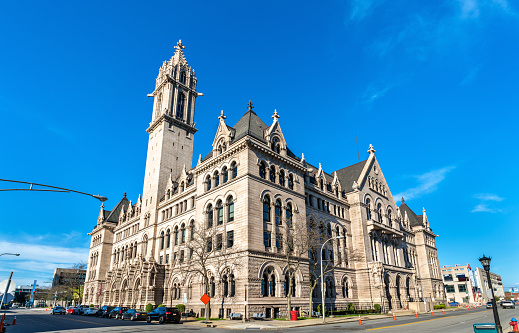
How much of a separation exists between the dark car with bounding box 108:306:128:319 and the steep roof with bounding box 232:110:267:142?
2589 cm

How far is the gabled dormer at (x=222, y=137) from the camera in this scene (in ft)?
144

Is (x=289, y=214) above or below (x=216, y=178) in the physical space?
below

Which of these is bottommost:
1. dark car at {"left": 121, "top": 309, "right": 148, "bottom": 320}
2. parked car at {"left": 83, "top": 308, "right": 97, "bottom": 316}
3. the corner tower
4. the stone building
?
parked car at {"left": 83, "top": 308, "right": 97, "bottom": 316}

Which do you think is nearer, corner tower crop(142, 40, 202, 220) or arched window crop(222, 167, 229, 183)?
arched window crop(222, 167, 229, 183)

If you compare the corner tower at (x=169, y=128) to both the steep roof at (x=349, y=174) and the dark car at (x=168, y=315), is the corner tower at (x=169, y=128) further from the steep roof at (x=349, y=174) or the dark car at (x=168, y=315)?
the steep roof at (x=349, y=174)

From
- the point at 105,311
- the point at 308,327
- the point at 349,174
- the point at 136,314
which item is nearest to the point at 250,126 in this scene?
the point at 308,327

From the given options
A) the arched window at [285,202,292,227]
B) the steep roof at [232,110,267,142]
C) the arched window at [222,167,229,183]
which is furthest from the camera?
the arched window at [222,167,229,183]

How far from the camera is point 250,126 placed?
141 feet

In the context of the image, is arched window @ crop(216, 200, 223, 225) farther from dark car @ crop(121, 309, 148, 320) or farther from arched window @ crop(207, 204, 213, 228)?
dark car @ crop(121, 309, 148, 320)

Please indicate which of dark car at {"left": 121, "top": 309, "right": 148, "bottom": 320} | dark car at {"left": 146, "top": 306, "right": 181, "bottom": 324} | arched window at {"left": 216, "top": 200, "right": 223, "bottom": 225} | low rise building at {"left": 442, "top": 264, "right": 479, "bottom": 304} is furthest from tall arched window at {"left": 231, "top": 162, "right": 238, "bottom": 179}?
low rise building at {"left": 442, "top": 264, "right": 479, "bottom": 304}

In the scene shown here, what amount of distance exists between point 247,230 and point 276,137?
14.4 meters

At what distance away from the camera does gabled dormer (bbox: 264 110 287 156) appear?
44094mm

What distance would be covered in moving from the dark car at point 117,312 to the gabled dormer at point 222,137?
23.1m

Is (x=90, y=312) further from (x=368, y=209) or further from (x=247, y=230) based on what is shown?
(x=368, y=209)
